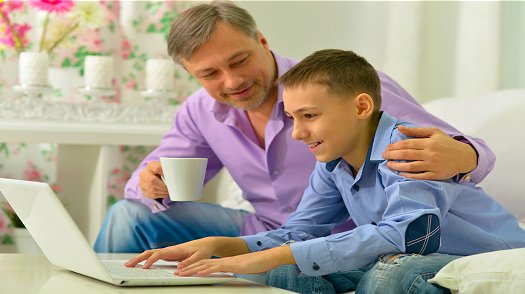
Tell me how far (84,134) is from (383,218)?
165cm

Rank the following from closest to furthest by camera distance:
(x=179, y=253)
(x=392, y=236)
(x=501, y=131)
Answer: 1. (x=392, y=236)
2. (x=179, y=253)
3. (x=501, y=131)

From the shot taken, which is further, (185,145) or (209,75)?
(185,145)

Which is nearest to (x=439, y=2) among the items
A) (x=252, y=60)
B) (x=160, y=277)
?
(x=252, y=60)

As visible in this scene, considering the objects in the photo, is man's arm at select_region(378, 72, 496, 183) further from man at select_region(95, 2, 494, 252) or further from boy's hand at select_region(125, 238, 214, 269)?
boy's hand at select_region(125, 238, 214, 269)

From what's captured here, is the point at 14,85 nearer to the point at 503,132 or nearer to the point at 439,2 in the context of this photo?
the point at 439,2

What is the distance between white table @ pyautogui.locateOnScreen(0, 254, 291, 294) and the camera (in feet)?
4.16

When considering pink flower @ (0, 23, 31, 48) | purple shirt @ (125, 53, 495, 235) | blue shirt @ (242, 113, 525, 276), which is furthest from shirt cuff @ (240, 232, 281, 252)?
pink flower @ (0, 23, 31, 48)

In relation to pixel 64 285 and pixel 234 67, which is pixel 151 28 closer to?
pixel 234 67

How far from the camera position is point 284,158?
2.07 m

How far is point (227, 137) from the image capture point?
2.19 m

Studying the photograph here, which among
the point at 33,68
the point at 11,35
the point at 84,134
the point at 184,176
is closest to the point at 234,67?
the point at 184,176

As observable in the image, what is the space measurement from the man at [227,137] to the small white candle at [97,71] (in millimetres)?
711

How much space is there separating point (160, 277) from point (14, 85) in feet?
6.37

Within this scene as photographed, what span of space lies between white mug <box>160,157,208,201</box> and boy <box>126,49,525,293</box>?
137 mm
